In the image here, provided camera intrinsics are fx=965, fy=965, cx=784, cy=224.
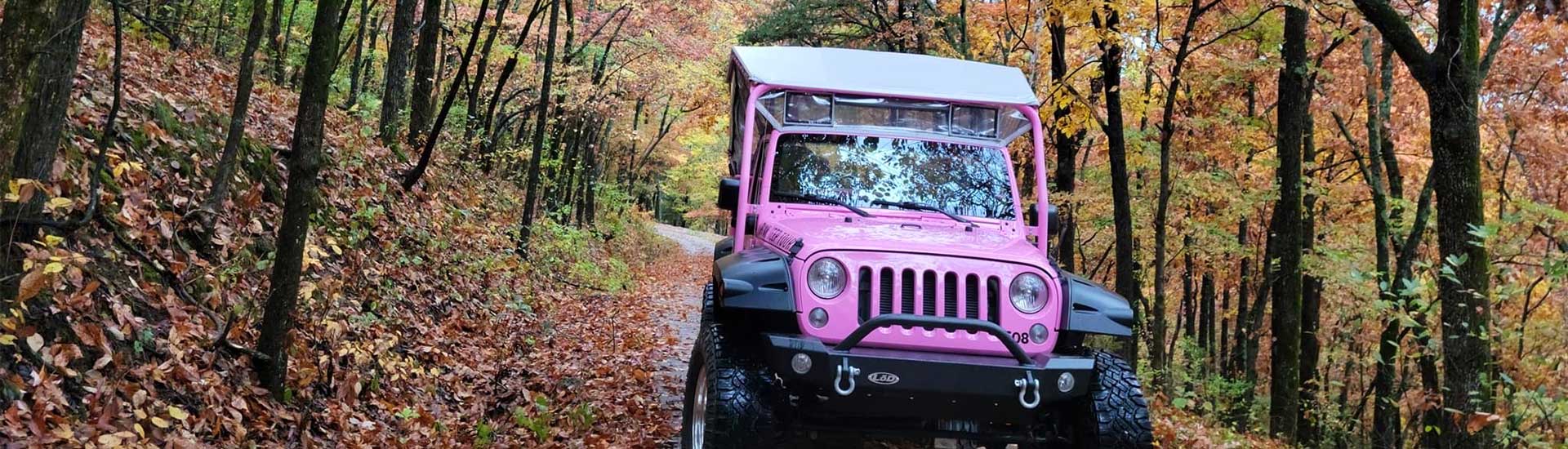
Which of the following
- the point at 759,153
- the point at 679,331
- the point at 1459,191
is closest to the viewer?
the point at 1459,191

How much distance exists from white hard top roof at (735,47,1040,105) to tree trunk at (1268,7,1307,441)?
6973 millimetres

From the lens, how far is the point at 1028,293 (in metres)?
4.92

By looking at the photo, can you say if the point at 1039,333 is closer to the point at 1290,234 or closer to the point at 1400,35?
the point at 1400,35

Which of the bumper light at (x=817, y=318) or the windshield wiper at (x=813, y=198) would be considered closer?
the bumper light at (x=817, y=318)

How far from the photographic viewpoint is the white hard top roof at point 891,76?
6.32 m

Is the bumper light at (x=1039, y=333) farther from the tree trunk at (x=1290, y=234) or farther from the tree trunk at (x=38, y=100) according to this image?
the tree trunk at (x=1290, y=234)

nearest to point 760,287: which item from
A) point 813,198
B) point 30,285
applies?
point 813,198

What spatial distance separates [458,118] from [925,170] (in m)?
20.0

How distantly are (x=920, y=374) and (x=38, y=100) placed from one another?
4.27 m

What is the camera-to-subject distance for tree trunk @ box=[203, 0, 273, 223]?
22.0 feet

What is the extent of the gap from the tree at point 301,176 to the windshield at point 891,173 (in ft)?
9.15

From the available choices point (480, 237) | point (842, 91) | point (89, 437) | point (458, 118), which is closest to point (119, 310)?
point (89, 437)

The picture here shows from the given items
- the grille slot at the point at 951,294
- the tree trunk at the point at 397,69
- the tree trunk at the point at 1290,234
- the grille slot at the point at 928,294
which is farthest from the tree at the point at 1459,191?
the tree trunk at the point at 397,69

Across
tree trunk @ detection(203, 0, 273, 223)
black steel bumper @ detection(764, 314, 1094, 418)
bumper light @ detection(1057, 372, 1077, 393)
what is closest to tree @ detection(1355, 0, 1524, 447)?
bumper light @ detection(1057, 372, 1077, 393)
